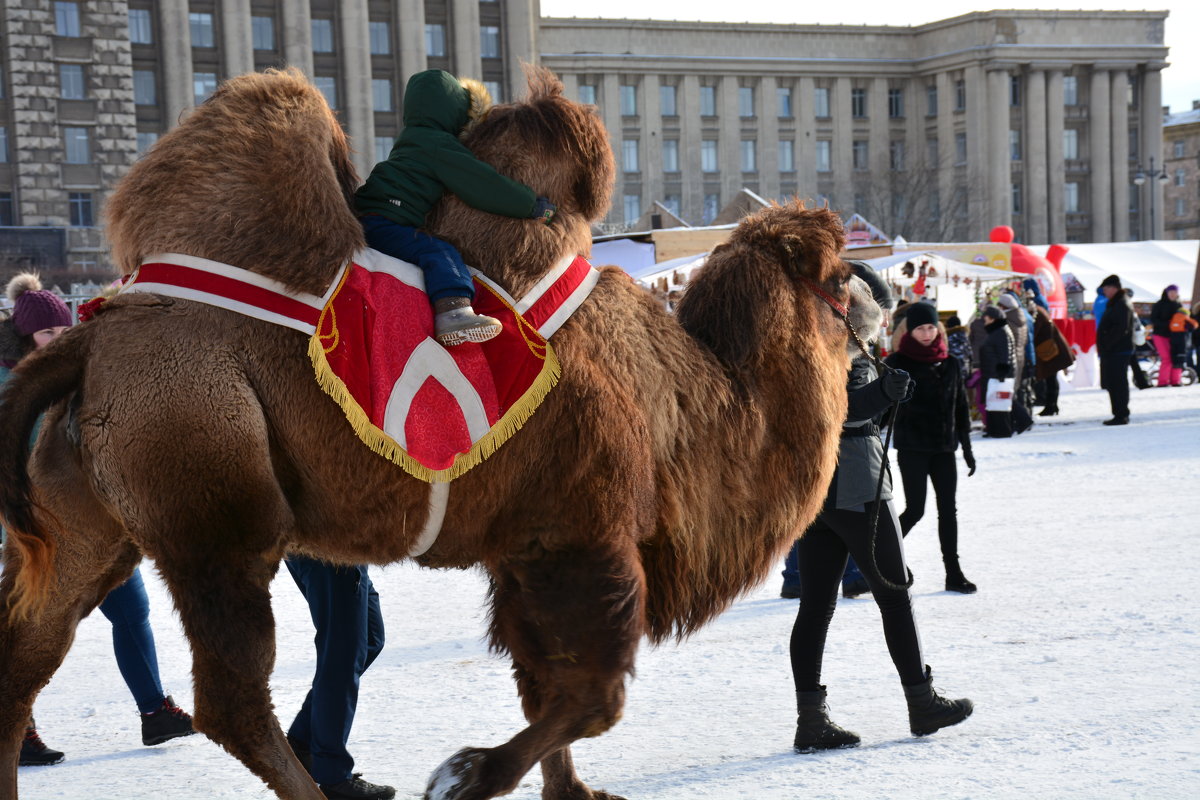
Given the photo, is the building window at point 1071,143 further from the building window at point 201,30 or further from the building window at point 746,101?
the building window at point 201,30

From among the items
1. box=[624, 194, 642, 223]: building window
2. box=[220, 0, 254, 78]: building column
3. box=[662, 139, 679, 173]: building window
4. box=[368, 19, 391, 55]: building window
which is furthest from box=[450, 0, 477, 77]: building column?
box=[662, 139, 679, 173]: building window

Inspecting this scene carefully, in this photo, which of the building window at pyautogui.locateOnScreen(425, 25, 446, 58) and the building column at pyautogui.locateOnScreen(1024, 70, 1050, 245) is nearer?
the building window at pyautogui.locateOnScreen(425, 25, 446, 58)

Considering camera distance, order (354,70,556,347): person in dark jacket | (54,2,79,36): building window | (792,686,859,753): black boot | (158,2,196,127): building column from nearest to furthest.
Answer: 1. (354,70,556,347): person in dark jacket
2. (792,686,859,753): black boot
3. (54,2,79,36): building window
4. (158,2,196,127): building column

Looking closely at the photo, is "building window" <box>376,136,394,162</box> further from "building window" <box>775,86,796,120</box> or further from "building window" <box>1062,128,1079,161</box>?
"building window" <box>1062,128,1079,161</box>

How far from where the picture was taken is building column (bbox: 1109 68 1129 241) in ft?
301

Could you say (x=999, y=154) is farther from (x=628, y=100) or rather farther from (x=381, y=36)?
(x=381, y=36)

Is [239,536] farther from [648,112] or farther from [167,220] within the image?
[648,112]

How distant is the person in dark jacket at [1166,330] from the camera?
2388 centimetres

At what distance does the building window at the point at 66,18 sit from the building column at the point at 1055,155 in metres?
61.7

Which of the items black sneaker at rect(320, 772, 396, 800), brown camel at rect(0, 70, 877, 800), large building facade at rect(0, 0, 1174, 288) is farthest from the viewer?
large building facade at rect(0, 0, 1174, 288)

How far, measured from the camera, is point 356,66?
72.4 metres

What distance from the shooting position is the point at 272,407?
364 cm

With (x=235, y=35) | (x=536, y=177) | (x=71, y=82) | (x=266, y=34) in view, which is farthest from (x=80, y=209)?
(x=536, y=177)

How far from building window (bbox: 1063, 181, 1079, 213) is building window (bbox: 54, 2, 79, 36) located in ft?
A: 209
